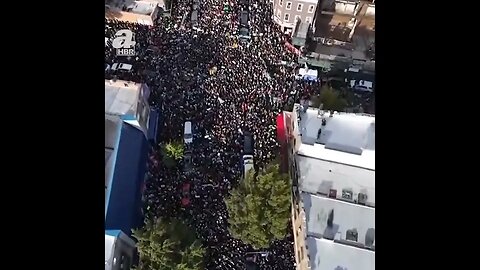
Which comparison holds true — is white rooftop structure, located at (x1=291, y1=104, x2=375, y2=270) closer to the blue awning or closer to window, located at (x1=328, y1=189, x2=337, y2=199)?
window, located at (x1=328, y1=189, x2=337, y2=199)

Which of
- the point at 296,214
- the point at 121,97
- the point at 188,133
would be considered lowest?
the point at 296,214

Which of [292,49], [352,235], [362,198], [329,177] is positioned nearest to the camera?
[352,235]

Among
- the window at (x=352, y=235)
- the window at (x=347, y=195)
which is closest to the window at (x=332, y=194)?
the window at (x=347, y=195)

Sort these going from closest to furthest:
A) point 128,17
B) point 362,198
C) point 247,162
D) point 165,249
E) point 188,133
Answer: point 165,249, point 362,198, point 247,162, point 188,133, point 128,17

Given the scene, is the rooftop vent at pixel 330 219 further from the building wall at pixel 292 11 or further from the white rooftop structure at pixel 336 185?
the building wall at pixel 292 11

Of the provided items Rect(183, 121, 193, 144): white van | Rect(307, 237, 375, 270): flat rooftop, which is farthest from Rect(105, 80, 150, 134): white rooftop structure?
Rect(307, 237, 375, 270): flat rooftop

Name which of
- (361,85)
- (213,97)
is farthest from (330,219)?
(213,97)

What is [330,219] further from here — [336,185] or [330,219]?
[336,185]
